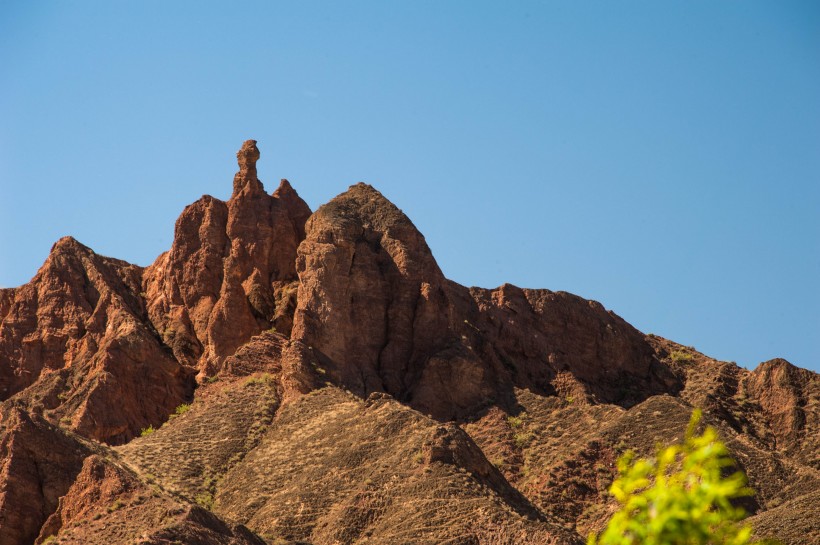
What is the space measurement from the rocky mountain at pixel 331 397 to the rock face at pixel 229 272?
155mm

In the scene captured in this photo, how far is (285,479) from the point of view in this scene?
270ft

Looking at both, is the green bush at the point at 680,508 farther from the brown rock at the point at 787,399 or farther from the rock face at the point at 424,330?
the brown rock at the point at 787,399

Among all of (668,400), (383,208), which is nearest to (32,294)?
(383,208)

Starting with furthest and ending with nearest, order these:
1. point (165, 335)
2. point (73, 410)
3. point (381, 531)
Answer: point (165, 335)
point (73, 410)
point (381, 531)

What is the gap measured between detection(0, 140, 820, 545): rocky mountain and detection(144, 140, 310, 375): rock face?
0.15m

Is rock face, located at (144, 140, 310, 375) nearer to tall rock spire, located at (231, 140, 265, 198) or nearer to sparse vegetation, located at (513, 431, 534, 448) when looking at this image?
tall rock spire, located at (231, 140, 265, 198)

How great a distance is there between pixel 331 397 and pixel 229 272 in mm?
19226

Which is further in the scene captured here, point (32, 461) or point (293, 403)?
point (293, 403)

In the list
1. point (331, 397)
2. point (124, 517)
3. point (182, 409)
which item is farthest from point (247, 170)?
point (124, 517)

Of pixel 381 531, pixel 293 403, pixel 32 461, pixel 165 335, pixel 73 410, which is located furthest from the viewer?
pixel 165 335

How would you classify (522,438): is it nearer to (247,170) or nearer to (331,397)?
(331,397)

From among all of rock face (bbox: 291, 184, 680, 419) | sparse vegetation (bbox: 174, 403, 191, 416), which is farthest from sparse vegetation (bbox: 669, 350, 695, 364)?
sparse vegetation (bbox: 174, 403, 191, 416)

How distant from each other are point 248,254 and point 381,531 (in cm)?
3904

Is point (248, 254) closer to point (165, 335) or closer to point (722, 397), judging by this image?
point (165, 335)
